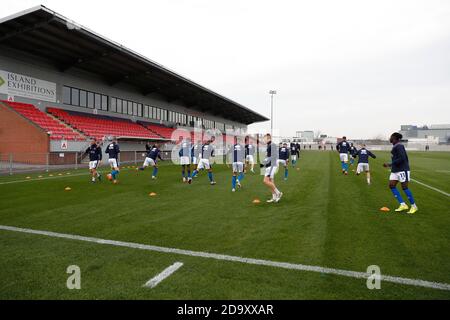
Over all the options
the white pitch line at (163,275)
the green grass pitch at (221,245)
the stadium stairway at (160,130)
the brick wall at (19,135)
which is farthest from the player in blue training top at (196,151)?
the stadium stairway at (160,130)

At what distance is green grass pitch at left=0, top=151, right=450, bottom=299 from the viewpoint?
341cm

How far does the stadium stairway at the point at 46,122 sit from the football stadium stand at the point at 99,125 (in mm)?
1248

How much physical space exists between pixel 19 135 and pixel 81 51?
8.53 m

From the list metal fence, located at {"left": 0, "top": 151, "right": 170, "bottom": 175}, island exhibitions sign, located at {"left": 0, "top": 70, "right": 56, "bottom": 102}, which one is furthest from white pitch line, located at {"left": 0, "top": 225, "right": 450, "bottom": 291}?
island exhibitions sign, located at {"left": 0, "top": 70, "right": 56, "bottom": 102}

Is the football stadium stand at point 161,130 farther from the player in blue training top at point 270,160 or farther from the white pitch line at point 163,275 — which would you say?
the white pitch line at point 163,275

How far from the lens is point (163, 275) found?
12.4 feet

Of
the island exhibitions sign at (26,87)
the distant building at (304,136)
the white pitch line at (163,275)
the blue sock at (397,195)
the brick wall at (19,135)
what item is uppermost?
the distant building at (304,136)

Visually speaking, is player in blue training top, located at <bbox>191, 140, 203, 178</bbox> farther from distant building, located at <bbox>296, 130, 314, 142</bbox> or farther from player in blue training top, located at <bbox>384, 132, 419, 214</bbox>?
distant building, located at <bbox>296, 130, 314, 142</bbox>

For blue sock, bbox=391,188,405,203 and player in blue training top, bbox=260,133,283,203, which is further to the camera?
player in blue training top, bbox=260,133,283,203

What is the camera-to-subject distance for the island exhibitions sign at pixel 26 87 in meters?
21.6

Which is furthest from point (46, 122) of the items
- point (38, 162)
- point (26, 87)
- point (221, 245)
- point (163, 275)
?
point (163, 275)

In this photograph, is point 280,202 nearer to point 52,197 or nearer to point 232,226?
point 232,226

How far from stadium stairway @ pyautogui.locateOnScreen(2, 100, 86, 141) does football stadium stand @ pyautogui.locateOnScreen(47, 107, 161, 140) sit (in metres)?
1.25

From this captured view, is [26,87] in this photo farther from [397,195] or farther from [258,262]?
[397,195]
